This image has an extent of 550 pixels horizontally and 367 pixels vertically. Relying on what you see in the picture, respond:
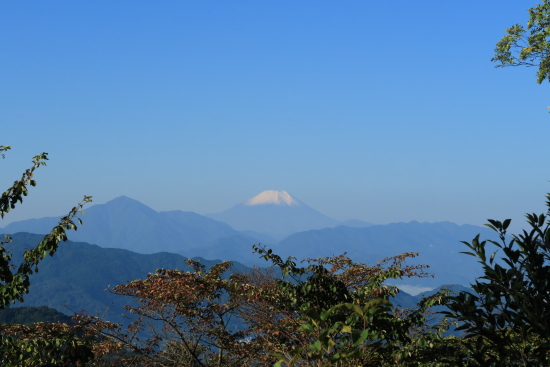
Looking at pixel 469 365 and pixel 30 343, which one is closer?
pixel 469 365

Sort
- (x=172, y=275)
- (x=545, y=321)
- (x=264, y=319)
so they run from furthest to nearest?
1. (x=172, y=275)
2. (x=264, y=319)
3. (x=545, y=321)

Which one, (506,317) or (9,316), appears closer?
(506,317)

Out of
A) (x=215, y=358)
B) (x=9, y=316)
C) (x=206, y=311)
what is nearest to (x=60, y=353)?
(x=206, y=311)

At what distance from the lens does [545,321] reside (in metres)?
2.74

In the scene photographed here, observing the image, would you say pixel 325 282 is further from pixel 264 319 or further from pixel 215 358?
pixel 215 358

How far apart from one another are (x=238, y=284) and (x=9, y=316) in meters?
86.7

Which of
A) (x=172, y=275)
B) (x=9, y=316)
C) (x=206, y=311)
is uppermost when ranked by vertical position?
(x=172, y=275)

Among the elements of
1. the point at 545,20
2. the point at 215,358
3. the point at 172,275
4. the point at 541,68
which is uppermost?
the point at 545,20

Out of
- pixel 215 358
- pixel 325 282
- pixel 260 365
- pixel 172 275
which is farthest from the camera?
pixel 215 358

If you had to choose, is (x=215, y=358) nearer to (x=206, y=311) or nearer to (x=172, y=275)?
(x=206, y=311)

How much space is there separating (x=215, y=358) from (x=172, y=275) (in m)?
2.91

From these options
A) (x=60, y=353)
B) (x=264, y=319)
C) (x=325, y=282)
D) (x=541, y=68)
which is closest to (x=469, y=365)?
(x=60, y=353)

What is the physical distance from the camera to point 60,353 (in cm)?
493

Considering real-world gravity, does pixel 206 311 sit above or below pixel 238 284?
below
